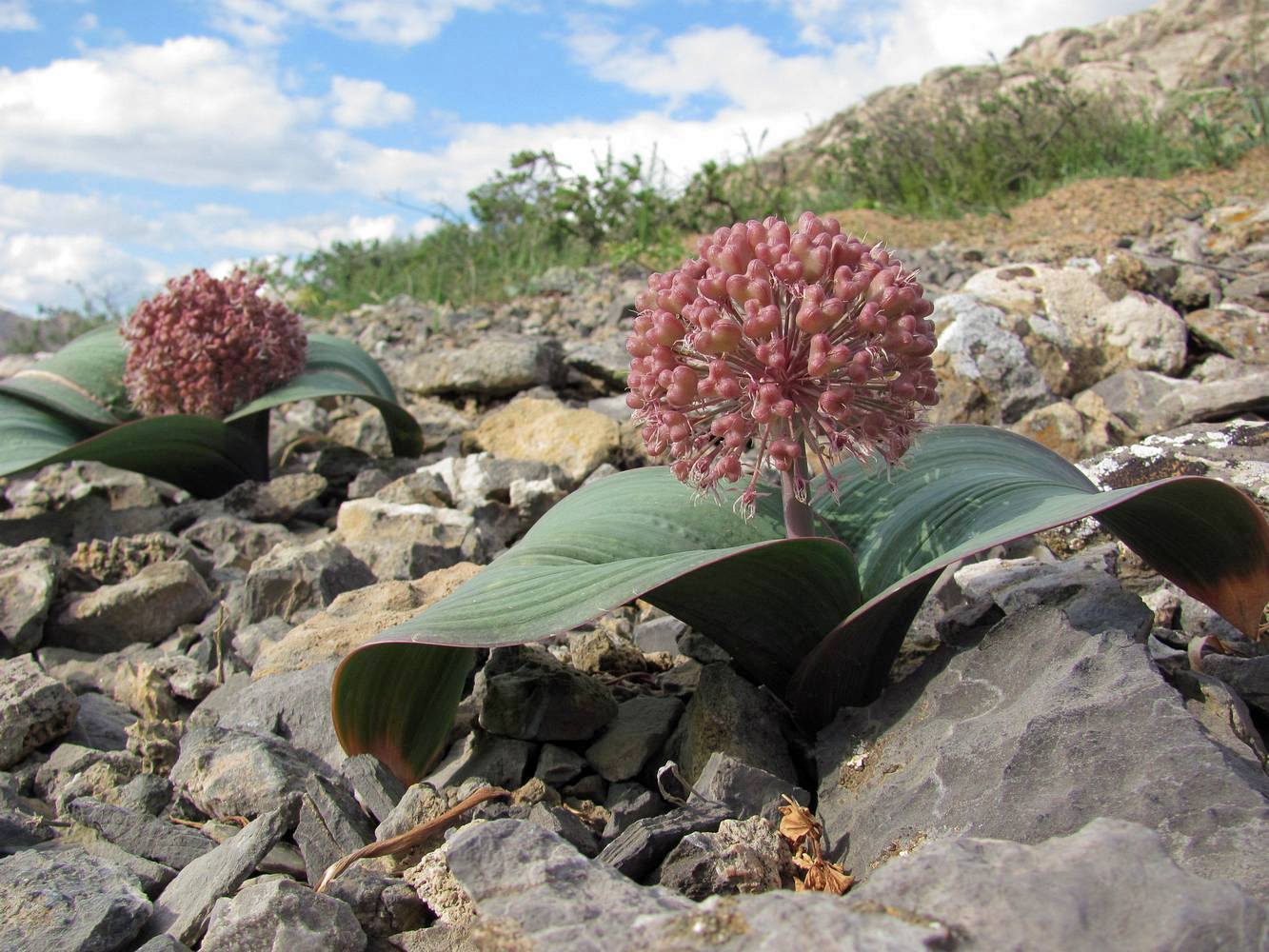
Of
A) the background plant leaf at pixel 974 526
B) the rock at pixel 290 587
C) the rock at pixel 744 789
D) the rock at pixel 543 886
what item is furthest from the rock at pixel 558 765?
the rock at pixel 290 587

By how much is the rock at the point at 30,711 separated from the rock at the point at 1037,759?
1.96 meters

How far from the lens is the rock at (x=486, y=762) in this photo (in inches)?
89.9

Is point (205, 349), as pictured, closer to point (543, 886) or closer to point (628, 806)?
point (628, 806)

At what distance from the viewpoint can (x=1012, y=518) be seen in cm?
208

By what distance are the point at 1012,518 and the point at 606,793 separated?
1.06 metres

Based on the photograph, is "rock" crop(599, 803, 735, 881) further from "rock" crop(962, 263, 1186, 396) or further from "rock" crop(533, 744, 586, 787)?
"rock" crop(962, 263, 1186, 396)

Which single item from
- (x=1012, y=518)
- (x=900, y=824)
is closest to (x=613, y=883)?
(x=900, y=824)

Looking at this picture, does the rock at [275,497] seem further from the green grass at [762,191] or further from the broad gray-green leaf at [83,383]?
the green grass at [762,191]

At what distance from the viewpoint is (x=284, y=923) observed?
1.61 metres

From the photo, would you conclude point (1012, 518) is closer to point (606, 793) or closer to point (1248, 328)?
point (606, 793)

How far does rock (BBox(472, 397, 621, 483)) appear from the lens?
4410 mm

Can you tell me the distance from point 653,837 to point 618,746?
555 mm

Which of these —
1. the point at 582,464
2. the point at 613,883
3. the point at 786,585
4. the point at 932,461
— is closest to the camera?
the point at 613,883

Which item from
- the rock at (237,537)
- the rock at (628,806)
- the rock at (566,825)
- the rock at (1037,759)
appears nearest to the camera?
the rock at (1037,759)
